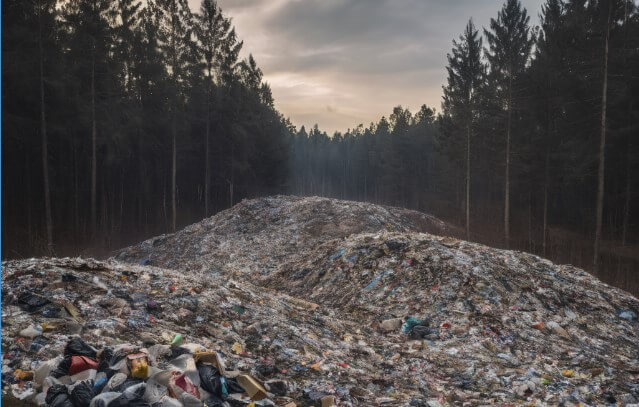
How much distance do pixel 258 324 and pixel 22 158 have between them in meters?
→ 22.0

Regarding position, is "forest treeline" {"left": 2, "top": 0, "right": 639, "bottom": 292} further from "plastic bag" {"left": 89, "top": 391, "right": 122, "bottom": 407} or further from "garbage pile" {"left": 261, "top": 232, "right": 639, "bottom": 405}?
"plastic bag" {"left": 89, "top": 391, "right": 122, "bottom": 407}

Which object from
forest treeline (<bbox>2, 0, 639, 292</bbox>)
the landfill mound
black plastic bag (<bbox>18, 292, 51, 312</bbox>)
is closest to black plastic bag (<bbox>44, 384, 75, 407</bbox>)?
black plastic bag (<bbox>18, 292, 51, 312</bbox>)

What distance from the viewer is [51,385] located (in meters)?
4.35

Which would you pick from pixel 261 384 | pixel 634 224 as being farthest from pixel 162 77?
pixel 634 224

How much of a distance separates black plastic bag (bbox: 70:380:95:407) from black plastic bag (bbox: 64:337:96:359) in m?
0.75

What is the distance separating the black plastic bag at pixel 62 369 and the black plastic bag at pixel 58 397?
0.33 m

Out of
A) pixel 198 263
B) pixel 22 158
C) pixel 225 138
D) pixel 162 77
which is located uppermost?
pixel 162 77

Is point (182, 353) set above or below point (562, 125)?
below

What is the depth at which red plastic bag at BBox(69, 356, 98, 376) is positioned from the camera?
4561 millimetres

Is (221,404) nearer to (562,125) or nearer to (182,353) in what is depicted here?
(182,353)

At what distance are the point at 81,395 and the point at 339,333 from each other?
5149 mm

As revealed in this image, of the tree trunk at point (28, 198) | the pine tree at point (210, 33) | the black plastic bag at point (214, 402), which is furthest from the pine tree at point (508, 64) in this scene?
the tree trunk at point (28, 198)

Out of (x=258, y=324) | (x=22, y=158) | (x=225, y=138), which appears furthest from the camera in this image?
(x=225, y=138)

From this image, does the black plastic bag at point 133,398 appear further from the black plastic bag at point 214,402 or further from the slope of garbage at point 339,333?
the black plastic bag at point 214,402
